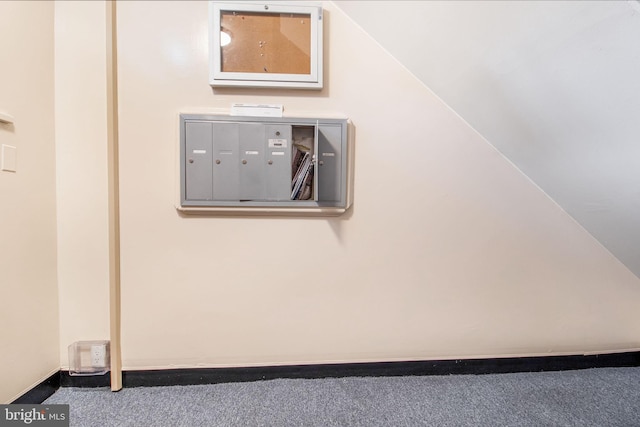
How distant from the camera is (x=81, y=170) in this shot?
97cm

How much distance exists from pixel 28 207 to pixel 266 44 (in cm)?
108

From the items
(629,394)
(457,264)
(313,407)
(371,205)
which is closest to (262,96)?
(371,205)

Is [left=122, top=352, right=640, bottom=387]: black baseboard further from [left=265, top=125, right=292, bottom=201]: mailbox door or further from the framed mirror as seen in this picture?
the framed mirror

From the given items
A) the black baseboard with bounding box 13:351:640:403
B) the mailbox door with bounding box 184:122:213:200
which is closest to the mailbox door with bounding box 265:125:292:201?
the mailbox door with bounding box 184:122:213:200

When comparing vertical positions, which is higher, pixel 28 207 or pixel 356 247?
pixel 28 207

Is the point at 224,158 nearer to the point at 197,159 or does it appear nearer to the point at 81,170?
the point at 197,159

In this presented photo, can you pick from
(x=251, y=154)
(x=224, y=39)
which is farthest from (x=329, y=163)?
(x=224, y=39)

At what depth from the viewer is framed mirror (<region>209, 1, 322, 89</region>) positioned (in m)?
0.94

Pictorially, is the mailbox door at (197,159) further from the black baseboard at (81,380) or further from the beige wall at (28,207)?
the black baseboard at (81,380)

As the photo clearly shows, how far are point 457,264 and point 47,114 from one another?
5.89ft

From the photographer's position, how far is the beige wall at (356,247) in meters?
0.98

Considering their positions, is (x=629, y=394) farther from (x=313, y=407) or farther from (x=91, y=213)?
(x=91, y=213)

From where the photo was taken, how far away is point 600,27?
59cm

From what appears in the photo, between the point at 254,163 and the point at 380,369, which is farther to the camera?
the point at 380,369
